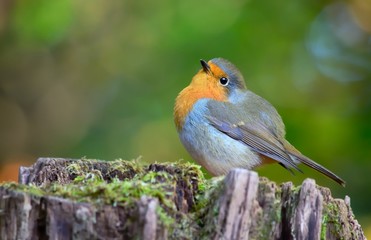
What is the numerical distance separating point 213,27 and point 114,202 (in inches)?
193

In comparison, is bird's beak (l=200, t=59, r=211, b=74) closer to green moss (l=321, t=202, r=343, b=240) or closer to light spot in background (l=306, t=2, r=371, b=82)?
light spot in background (l=306, t=2, r=371, b=82)

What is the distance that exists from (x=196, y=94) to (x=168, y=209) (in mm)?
3421

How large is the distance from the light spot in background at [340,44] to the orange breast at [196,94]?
5.65 feet

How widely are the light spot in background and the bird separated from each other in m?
1.48

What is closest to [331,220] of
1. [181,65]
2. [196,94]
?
[196,94]

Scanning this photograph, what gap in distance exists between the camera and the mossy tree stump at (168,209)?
3115 mm

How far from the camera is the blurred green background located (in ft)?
24.2

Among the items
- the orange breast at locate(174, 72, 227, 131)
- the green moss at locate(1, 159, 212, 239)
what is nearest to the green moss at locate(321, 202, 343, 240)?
the green moss at locate(1, 159, 212, 239)

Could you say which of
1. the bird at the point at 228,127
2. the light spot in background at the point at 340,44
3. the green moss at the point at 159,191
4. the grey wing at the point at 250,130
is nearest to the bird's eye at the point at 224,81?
the bird at the point at 228,127

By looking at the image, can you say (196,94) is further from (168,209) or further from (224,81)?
(168,209)

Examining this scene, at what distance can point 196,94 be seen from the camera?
6641 mm

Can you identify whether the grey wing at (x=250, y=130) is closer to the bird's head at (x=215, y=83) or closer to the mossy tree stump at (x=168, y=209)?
the bird's head at (x=215, y=83)

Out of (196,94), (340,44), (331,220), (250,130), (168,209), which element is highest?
(340,44)

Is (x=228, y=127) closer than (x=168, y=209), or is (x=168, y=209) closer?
(x=168, y=209)
